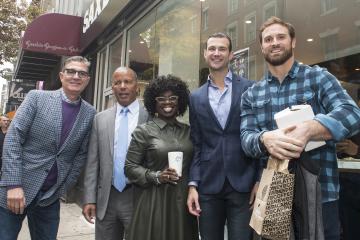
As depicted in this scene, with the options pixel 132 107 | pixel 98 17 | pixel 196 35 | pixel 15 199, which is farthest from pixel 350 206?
pixel 98 17

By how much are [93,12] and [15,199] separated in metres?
7.20

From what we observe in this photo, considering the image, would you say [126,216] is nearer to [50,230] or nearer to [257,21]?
[50,230]

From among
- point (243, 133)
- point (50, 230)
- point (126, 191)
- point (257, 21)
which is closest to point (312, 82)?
point (243, 133)

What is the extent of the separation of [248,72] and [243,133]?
1824 mm

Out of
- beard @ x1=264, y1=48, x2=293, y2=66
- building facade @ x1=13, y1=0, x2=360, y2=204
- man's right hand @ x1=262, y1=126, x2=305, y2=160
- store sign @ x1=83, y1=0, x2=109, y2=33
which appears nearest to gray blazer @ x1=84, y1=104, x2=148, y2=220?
beard @ x1=264, y1=48, x2=293, y2=66

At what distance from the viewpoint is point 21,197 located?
3004mm

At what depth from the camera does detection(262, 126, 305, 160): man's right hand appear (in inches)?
77.7

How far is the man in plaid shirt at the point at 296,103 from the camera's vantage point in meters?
2.03

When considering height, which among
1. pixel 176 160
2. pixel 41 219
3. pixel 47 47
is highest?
pixel 47 47

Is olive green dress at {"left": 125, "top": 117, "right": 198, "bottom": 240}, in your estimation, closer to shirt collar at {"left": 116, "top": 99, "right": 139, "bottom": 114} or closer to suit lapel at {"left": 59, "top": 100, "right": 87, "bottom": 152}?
shirt collar at {"left": 116, "top": 99, "right": 139, "bottom": 114}

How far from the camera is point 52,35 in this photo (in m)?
10.2

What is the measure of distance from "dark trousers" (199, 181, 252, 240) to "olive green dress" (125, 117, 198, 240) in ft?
0.48

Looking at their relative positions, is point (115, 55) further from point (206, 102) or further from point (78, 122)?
point (206, 102)

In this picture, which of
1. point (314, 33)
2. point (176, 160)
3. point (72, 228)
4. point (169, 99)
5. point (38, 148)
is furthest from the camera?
point (72, 228)
